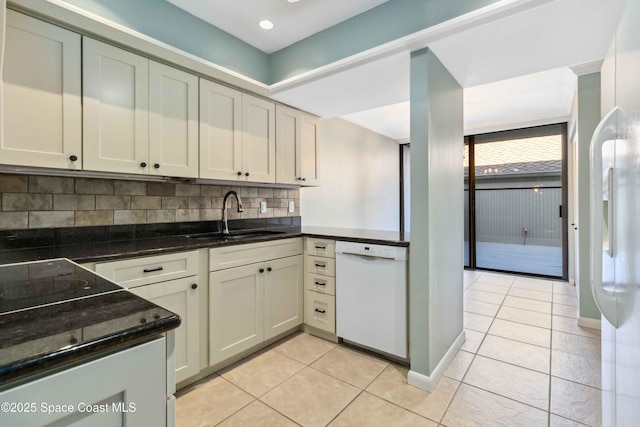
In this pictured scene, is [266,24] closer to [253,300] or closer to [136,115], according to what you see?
[136,115]

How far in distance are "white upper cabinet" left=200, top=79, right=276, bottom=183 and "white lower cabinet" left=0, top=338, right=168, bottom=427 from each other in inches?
69.6

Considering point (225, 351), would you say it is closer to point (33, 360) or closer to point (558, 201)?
point (33, 360)

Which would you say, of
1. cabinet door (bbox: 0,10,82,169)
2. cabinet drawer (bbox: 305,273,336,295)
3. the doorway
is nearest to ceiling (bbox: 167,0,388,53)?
cabinet door (bbox: 0,10,82,169)

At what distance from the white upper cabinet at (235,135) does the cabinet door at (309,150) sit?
0.38 metres

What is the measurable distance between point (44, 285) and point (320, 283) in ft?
6.14

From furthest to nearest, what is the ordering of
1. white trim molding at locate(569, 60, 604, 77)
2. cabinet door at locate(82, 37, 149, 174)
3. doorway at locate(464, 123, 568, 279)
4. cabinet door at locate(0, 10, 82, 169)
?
1. doorway at locate(464, 123, 568, 279)
2. white trim molding at locate(569, 60, 604, 77)
3. cabinet door at locate(82, 37, 149, 174)
4. cabinet door at locate(0, 10, 82, 169)

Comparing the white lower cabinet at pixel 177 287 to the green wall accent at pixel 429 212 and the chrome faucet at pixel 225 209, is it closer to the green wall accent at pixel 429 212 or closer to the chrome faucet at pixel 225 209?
the chrome faucet at pixel 225 209

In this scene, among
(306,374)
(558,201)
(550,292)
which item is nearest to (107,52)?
(306,374)

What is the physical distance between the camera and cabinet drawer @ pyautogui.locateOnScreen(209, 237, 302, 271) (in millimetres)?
2043

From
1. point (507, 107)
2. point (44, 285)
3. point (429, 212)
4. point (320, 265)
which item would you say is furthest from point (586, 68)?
point (44, 285)

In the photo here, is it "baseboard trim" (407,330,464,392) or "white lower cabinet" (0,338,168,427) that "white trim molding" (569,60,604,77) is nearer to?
"baseboard trim" (407,330,464,392)

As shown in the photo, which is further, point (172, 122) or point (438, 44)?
point (172, 122)

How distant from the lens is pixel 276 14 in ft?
6.95

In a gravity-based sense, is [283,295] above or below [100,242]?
below
